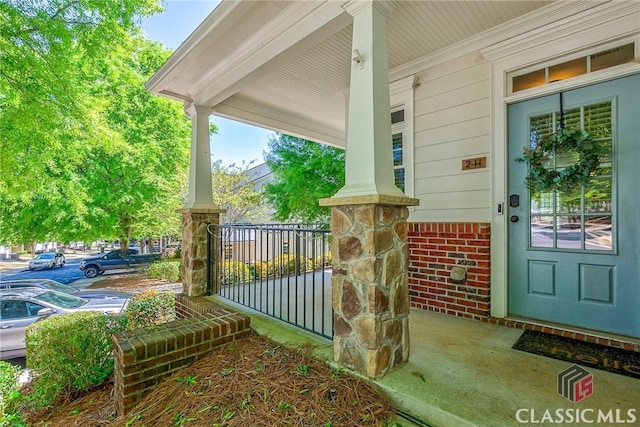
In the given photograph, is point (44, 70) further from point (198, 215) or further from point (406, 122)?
point (406, 122)

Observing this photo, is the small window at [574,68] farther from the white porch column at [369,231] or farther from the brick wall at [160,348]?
the brick wall at [160,348]

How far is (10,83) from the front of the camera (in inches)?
128

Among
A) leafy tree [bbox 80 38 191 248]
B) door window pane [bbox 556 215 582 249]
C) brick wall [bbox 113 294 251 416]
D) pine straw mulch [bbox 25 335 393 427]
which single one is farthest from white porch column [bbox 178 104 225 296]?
leafy tree [bbox 80 38 191 248]

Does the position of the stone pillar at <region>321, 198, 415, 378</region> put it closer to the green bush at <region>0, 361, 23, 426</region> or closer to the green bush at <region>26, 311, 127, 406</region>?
the green bush at <region>26, 311, 127, 406</region>

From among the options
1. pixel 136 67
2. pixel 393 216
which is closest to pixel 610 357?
pixel 393 216

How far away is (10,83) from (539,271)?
18.7 feet

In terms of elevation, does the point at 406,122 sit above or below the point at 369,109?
above

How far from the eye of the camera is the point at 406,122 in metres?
3.29

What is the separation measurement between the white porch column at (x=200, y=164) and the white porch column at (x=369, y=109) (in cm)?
237

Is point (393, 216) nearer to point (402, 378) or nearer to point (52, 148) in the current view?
point (402, 378)

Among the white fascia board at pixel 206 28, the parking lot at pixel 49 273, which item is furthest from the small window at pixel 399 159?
the parking lot at pixel 49 273

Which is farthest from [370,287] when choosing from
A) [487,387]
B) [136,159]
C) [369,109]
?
[136,159]

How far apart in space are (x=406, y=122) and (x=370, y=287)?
2.26 metres

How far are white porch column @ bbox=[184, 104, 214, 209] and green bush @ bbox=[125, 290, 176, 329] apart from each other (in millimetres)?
1783
